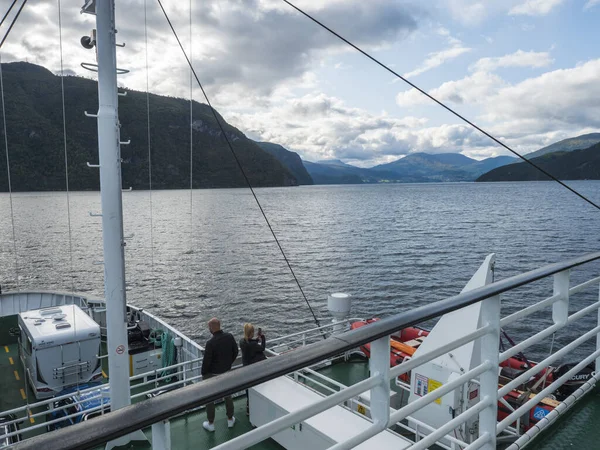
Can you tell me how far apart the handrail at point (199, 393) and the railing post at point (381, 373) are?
0.06 m

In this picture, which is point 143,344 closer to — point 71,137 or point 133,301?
point 133,301

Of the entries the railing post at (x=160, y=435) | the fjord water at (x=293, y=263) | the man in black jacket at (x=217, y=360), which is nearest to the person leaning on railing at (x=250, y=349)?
the man in black jacket at (x=217, y=360)

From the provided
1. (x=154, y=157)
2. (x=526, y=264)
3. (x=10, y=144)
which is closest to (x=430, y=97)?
(x=526, y=264)

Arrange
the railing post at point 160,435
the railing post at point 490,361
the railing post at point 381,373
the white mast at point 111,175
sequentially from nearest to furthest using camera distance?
1. the railing post at point 160,435
2. the railing post at point 381,373
3. the railing post at point 490,361
4. the white mast at point 111,175

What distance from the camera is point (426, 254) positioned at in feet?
125

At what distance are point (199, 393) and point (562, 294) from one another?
236 cm

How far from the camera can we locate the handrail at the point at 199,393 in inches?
34.3

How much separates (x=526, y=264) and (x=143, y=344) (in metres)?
29.7

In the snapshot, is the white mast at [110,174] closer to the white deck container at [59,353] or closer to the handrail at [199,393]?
the white deck container at [59,353]

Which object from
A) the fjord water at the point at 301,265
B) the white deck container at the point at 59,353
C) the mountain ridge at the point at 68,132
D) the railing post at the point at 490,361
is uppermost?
the mountain ridge at the point at 68,132

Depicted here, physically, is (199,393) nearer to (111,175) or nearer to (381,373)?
(381,373)

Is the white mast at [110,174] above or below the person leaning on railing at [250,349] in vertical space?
above

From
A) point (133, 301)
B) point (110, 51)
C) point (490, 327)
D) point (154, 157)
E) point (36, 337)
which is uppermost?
point (154, 157)

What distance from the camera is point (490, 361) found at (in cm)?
200
